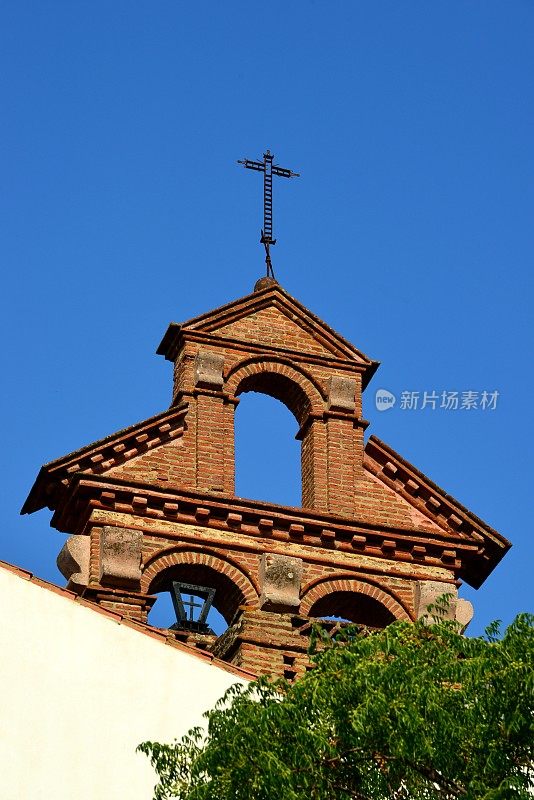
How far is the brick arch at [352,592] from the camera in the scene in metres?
34.4

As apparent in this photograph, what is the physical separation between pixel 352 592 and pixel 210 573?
216 centimetres

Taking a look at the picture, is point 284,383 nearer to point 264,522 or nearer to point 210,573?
point 264,522

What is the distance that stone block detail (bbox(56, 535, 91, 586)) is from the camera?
33438 millimetres

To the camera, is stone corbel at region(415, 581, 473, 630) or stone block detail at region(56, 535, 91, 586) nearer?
stone block detail at region(56, 535, 91, 586)

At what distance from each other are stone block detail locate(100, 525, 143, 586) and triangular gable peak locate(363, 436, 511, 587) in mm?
4433

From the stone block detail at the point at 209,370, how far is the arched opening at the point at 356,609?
3.76 metres

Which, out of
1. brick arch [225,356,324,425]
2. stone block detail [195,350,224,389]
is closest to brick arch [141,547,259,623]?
stone block detail [195,350,224,389]

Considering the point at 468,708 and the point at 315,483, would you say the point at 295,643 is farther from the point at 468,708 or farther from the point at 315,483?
the point at 468,708

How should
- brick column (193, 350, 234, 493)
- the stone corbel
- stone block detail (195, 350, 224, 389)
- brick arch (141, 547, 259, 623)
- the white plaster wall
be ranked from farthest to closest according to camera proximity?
stone block detail (195, 350, 224, 389) < brick column (193, 350, 234, 493) < the stone corbel < brick arch (141, 547, 259, 623) < the white plaster wall

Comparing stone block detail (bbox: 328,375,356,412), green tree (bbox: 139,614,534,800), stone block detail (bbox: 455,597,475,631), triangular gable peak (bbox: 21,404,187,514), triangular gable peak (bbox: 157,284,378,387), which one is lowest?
green tree (bbox: 139,614,534,800)

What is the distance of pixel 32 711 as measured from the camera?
2688 cm

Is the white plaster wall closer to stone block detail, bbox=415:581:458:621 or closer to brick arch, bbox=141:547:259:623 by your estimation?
brick arch, bbox=141:547:259:623

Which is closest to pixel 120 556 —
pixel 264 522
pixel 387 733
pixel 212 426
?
pixel 264 522

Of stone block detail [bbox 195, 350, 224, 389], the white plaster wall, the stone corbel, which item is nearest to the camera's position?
the white plaster wall
